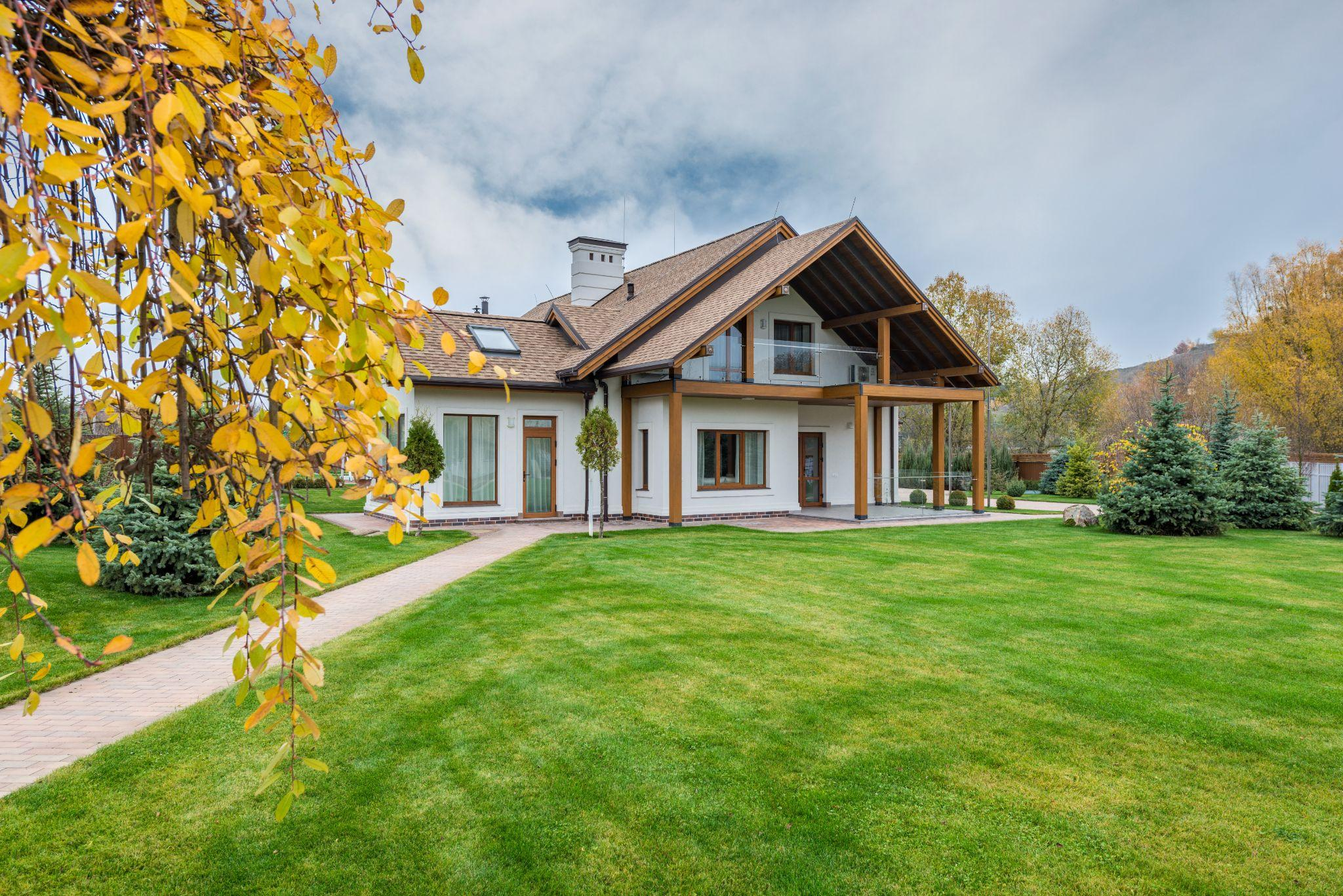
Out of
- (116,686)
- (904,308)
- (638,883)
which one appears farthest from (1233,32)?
(116,686)

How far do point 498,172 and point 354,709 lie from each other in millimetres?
20630

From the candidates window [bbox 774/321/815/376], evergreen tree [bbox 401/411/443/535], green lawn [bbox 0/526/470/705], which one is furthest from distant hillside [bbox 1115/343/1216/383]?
green lawn [bbox 0/526/470/705]

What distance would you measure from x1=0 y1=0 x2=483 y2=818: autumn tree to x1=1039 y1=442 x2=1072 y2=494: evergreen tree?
33278 mm

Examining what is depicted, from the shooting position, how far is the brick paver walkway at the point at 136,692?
4379 mm

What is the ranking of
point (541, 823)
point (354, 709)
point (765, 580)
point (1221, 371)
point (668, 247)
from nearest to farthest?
1. point (541, 823)
2. point (354, 709)
3. point (765, 580)
4. point (668, 247)
5. point (1221, 371)

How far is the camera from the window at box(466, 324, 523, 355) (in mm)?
17078

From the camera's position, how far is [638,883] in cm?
309

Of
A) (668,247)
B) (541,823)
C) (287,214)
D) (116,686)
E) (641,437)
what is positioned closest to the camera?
(287,214)

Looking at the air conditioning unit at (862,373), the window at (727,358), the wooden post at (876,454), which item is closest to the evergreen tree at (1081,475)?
the wooden post at (876,454)

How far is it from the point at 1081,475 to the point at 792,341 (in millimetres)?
15386

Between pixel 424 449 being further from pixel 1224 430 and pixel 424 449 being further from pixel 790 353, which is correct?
pixel 1224 430

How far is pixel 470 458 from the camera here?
53.3 feet

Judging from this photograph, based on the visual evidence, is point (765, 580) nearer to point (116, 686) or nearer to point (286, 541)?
point (116, 686)

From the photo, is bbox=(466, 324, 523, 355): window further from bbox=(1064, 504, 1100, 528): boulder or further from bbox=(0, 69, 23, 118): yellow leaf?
bbox=(0, 69, 23, 118): yellow leaf
